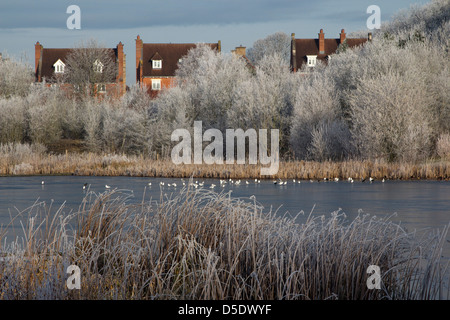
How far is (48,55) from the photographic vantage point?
64.7 metres

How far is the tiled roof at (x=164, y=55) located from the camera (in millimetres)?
64625

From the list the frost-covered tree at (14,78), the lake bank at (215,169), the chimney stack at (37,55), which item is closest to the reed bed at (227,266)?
the lake bank at (215,169)

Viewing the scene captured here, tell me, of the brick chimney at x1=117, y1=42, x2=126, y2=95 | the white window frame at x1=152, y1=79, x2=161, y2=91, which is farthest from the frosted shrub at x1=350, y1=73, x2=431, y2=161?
the white window frame at x1=152, y1=79, x2=161, y2=91

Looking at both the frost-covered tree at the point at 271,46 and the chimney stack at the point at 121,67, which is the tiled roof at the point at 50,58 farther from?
the frost-covered tree at the point at 271,46

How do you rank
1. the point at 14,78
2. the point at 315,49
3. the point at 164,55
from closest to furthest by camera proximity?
the point at 14,78 → the point at 315,49 → the point at 164,55

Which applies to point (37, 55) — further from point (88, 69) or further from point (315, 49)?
point (315, 49)

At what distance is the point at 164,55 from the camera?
6619cm

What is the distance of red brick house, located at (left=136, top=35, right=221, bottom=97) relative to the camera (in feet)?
212

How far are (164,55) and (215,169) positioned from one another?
39836 mm

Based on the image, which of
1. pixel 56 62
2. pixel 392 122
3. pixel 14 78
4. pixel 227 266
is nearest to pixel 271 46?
pixel 56 62

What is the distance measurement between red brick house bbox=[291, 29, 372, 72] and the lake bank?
35.8 meters

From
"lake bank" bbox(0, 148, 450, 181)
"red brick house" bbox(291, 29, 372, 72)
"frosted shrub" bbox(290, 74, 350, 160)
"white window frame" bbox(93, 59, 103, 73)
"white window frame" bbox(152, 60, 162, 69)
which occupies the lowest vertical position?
"lake bank" bbox(0, 148, 450, 181)

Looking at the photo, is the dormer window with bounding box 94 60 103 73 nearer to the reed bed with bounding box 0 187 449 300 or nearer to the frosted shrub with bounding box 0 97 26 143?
the frosted shrub with bounding box 0 97 26 143
